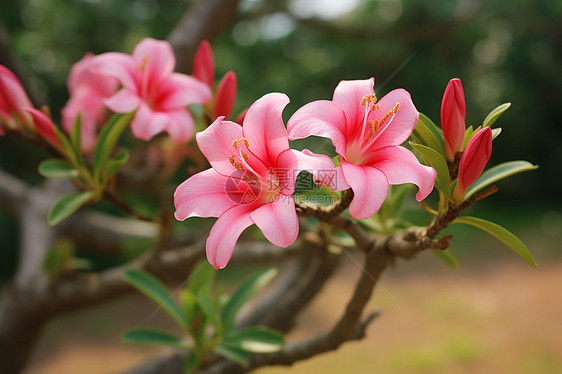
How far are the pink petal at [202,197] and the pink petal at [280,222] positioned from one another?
5cm

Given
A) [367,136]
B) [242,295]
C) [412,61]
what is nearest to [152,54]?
[367,136]

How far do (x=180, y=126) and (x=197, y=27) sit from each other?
2.25ft

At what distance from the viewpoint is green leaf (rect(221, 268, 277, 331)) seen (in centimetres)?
93

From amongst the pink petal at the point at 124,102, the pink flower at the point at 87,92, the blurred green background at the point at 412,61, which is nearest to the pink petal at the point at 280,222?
the pink petal at the point at 124,102

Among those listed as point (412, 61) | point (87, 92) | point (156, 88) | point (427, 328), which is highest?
point (156, 88)

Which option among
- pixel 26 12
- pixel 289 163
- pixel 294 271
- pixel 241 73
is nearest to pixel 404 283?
pixel 241 73

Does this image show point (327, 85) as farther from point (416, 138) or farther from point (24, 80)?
point (416, 138)

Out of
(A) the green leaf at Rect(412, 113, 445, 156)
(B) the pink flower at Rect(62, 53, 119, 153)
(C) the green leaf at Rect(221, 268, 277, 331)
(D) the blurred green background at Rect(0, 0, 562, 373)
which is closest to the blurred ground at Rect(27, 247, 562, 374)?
(D) the blurred green background at Rect(0, 0, 562, 373)

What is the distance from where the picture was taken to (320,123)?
0.46 m

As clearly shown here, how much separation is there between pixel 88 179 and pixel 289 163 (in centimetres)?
51

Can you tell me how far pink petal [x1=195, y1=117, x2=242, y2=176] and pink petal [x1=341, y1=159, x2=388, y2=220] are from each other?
120 mm

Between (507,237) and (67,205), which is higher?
(507,237)

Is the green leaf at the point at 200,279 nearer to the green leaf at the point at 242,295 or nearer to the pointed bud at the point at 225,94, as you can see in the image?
the green leaf at the point at 242,295

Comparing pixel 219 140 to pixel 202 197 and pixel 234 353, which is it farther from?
pixel 234 353
